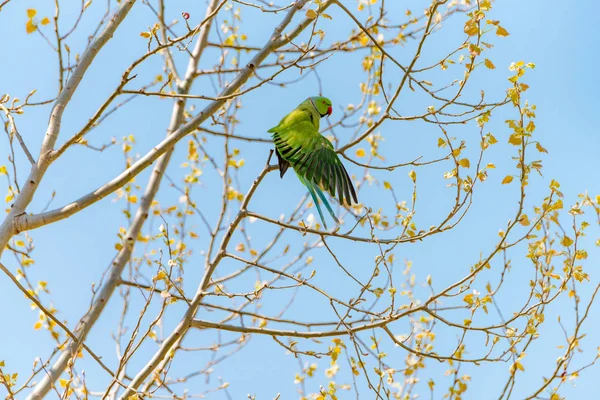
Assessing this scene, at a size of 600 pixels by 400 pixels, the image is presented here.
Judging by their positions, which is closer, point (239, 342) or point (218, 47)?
point (239, 342)

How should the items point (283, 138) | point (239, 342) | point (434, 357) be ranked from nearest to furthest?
point (434, 357) → point (283, 138) → point (239, 342)

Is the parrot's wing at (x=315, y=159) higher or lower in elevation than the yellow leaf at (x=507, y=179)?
higher

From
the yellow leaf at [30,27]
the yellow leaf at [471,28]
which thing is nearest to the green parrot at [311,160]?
the yellow leaf at [471,28]

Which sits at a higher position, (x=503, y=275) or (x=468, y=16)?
(x=468, y=16)

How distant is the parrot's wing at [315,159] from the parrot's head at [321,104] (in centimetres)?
91

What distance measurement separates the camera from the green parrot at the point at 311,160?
3.69 meters

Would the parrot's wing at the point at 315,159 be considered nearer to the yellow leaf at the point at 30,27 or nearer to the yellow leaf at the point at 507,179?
the yellow leaf at the point at 507,179

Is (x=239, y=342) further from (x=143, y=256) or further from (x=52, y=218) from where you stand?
(x=52, y=218)

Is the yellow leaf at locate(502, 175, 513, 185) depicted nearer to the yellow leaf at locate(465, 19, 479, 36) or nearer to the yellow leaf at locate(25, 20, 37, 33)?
the yellow leaf at locate(465, 19, 479, 36)

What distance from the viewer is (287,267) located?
484 centimetres

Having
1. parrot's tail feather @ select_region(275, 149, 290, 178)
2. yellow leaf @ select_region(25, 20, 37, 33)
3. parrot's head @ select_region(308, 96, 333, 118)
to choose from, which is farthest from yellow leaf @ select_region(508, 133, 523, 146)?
yellow leaf @ select_region(25, 20, 37, 33)

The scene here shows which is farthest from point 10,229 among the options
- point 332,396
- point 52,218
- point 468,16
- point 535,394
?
point 535,394

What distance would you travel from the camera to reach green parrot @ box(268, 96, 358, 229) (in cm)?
369

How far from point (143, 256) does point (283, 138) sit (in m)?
1.64
